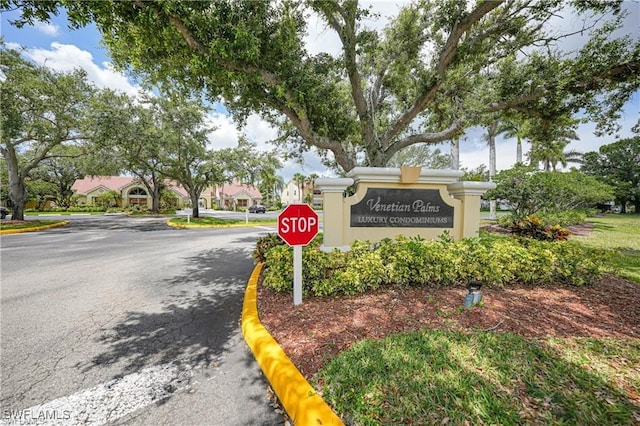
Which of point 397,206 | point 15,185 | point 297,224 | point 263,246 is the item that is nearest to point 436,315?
point 297,224

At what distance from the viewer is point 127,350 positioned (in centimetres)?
275

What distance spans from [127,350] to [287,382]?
78.1 inches

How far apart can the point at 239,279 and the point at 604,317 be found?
5721 millimetres

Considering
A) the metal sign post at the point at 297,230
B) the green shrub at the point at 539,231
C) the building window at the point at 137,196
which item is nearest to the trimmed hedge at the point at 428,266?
the metal sign post at the point at 297,230

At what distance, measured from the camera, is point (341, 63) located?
718cm

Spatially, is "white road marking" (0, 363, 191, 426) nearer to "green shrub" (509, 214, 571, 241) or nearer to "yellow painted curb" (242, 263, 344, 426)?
"yellow painted curb" (242, 263, 344, 426)

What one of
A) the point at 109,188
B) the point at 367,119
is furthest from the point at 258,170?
the point at 109,188

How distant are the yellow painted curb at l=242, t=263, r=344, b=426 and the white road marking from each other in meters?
0.72

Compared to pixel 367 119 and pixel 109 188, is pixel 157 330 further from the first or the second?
pixel 109 188

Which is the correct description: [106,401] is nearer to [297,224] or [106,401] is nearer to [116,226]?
[297,224]

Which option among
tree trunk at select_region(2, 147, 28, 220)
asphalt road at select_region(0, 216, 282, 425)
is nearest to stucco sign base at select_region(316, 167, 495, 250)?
asphalt road at select_region(0, 216, 282, 425)

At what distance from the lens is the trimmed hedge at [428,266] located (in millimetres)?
3900

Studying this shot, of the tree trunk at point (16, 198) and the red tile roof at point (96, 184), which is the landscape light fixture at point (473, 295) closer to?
the tree trunk at point (16, 198)

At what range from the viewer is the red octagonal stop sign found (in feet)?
11.7
